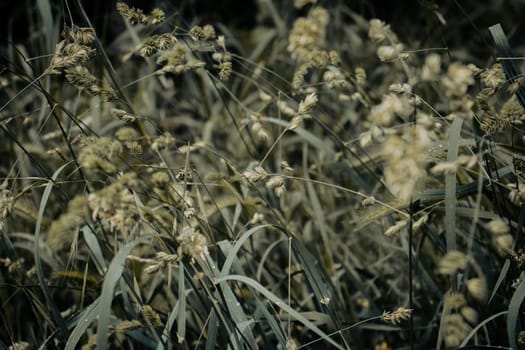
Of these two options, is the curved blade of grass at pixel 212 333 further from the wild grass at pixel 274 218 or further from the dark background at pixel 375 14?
the dark background at pixel 375 14

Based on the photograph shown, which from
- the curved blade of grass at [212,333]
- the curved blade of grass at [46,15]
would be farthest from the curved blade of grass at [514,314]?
the curved blade of grass at [46,15]

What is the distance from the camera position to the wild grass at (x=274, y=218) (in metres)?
0.92

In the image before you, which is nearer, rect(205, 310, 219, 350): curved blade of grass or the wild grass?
the wild grass

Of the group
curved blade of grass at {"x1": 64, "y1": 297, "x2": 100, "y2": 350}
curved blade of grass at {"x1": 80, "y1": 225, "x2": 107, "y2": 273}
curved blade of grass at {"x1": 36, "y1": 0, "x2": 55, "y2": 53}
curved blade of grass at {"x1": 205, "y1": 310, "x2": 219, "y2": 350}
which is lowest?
curved blade of grass at {"x1": 205, "y1": 310, "x2": 219, "y2": 350}

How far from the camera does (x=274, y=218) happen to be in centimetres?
162

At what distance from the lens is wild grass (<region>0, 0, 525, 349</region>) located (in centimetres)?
92

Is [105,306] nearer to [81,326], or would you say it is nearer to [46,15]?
[81,326]

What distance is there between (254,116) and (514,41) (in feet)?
7.31

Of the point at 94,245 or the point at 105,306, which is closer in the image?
the point at 105,306

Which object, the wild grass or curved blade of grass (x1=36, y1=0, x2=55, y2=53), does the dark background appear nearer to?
the wild grass

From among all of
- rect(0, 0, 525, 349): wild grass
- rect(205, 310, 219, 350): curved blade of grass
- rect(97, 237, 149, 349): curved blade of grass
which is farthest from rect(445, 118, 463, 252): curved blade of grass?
rect(97, 237, 149, 349): curved blade of grass

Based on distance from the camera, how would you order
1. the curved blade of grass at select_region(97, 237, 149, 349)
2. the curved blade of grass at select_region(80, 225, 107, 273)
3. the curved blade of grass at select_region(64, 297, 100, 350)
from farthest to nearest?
the curved blade of grass at select_region(80, 225, 107, 273), the curved blade of grass at select_region(64, 297, 100, 350), the curved blade of grass at select_region(97, 237, 149, 349)

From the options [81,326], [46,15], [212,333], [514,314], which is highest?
[46,15]

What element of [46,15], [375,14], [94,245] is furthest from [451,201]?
[375,14]
